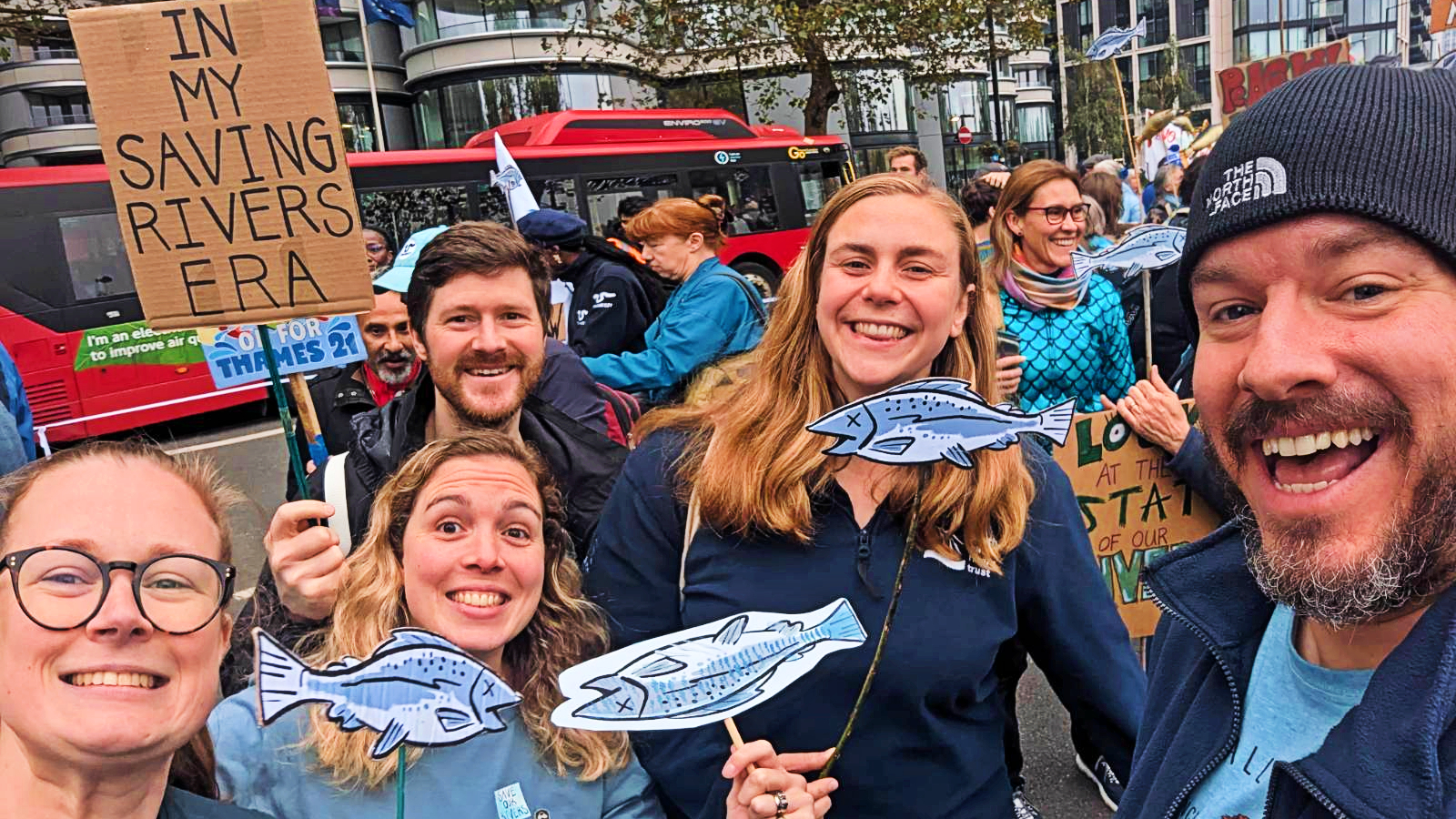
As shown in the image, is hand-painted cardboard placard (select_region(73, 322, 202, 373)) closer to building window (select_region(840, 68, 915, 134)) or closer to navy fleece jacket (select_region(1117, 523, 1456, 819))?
navy fleece jacket (select_region(1117, 523, 1456, 819))

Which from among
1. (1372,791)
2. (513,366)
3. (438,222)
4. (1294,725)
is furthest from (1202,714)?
(438,222)

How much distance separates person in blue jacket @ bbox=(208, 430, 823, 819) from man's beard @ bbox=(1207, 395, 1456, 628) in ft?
2.30

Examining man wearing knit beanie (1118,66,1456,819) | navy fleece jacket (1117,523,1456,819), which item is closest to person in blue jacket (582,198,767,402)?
navy fleece jacket (1117,523,1456,819)

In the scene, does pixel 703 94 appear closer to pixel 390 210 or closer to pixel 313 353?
pixel 390 210

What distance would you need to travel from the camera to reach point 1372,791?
3.24 feet

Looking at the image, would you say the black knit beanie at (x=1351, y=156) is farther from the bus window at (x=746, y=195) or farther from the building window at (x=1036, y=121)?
the building window at (x=1036, y=121)

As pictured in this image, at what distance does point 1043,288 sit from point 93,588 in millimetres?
2935

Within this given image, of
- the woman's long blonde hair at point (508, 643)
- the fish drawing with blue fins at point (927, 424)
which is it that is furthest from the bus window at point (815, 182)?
the fish drawing with blue fins at point (927, 424)

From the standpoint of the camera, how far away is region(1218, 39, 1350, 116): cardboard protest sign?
9.84m

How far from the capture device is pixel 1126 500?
9.93ft

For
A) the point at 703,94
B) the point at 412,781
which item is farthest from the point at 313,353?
the point at 703,94

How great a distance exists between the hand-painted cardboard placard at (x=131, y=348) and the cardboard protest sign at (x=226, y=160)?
887 cm

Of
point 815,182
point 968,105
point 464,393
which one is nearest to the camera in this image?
point 464,393

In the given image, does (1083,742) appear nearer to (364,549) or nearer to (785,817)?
(785,817)
